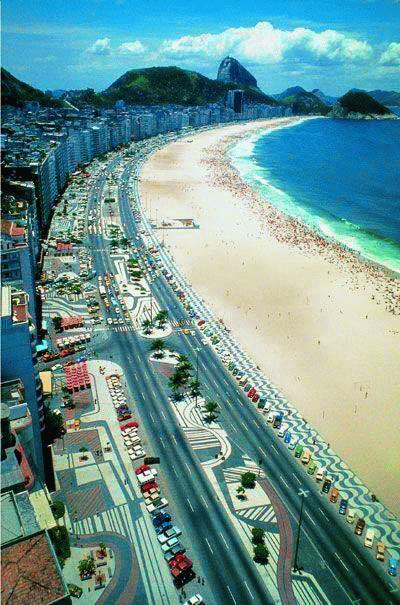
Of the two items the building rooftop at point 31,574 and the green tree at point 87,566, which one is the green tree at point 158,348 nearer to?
the green tree at point 87,566

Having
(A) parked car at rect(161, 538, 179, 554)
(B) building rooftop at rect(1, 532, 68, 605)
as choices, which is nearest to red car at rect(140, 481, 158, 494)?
(A) parked car at rect(161, 538, 179, 554)

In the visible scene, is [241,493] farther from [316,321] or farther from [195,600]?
[316,321]

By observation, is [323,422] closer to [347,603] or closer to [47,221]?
[347,603]

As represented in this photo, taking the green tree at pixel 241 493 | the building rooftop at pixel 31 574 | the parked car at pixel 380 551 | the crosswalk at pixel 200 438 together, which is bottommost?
the parked car at pixel 380 551

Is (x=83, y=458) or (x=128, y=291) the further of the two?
(x=128, y=291)

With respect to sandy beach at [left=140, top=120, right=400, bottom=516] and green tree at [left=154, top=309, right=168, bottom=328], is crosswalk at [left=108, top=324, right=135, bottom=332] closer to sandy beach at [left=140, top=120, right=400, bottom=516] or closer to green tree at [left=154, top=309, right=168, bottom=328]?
green tree at [left=154, top=309, right=168, bottom=328]

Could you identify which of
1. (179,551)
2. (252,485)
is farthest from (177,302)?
(179,551)

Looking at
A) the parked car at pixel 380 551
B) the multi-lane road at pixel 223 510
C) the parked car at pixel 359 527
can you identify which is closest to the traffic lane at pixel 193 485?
the multi-lane road at pixel 223 510
